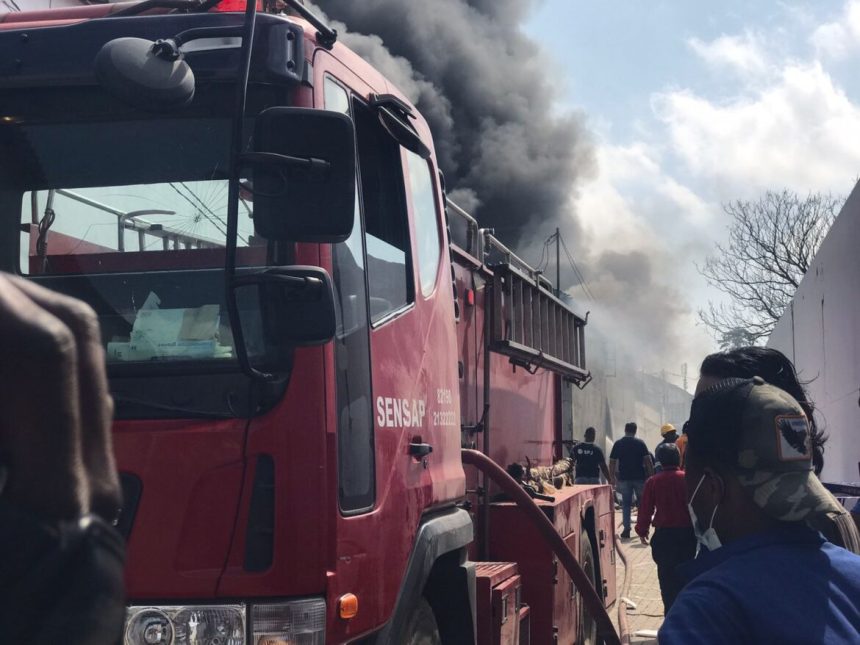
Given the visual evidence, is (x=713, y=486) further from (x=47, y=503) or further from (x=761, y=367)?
(x=47, y=503)

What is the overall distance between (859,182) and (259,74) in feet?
28.5

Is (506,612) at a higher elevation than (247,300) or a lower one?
lower

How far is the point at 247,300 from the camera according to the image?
290 centimetres

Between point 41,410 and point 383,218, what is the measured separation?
2.73m

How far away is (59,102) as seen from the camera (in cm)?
316

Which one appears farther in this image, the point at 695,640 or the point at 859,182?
the point at 859,182

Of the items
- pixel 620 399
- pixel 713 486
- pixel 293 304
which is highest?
pixel 620 399

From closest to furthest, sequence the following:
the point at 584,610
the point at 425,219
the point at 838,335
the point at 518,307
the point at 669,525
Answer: the point at 425,219 < the point at 518,307 < the point at 584,610 < the point at 669,525 < the point at 838,335

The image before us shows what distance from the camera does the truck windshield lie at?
2.96 m

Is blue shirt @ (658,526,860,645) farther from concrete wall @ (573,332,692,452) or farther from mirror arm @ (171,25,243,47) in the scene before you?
concrete wall @ (573,332,692,452)

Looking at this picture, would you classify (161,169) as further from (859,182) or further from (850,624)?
(859,182)

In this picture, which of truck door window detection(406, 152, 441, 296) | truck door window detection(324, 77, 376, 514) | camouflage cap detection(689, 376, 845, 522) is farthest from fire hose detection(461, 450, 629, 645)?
camouflage cap detection(689, 376, 845, 522)

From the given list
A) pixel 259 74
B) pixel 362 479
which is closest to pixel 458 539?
pixel 362 479

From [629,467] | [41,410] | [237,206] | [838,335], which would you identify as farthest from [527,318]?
[629,467]
